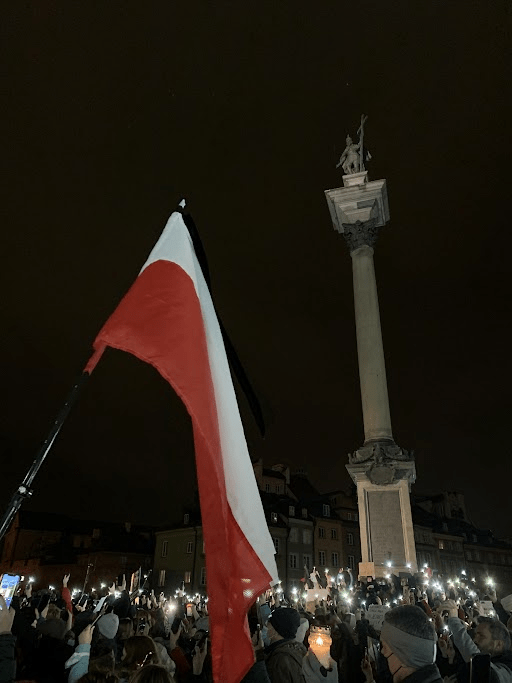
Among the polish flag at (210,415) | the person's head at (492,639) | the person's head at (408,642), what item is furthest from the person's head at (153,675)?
the person's head at (492,639)

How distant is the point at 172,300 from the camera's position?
15.6 feet

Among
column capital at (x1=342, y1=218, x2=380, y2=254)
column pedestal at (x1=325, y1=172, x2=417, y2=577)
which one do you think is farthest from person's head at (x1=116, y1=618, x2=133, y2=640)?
column capital at (x1=342, y1=218, x2=380, y2=254)

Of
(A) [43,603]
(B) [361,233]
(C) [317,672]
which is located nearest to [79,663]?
(C) [317,672]

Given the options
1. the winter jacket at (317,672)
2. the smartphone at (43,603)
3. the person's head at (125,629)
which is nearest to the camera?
the winter jacket at (317,672)

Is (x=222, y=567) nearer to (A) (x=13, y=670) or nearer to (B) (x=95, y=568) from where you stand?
(A) (x=13, y=670)

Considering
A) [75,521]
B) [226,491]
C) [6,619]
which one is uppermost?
[75,521]

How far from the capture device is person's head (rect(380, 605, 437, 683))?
3.27 m

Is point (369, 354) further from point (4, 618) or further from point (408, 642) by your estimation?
point (4, 618)

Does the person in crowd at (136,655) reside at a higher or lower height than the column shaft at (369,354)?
lower

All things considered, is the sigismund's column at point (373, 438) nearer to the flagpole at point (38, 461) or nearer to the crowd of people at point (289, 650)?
the crowd of people at point (289, 650)

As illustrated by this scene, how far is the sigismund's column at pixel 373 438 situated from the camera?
18891mm

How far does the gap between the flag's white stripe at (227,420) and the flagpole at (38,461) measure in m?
1.08

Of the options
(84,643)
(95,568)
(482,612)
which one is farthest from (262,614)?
(95,568)

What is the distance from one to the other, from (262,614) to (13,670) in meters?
6.90
